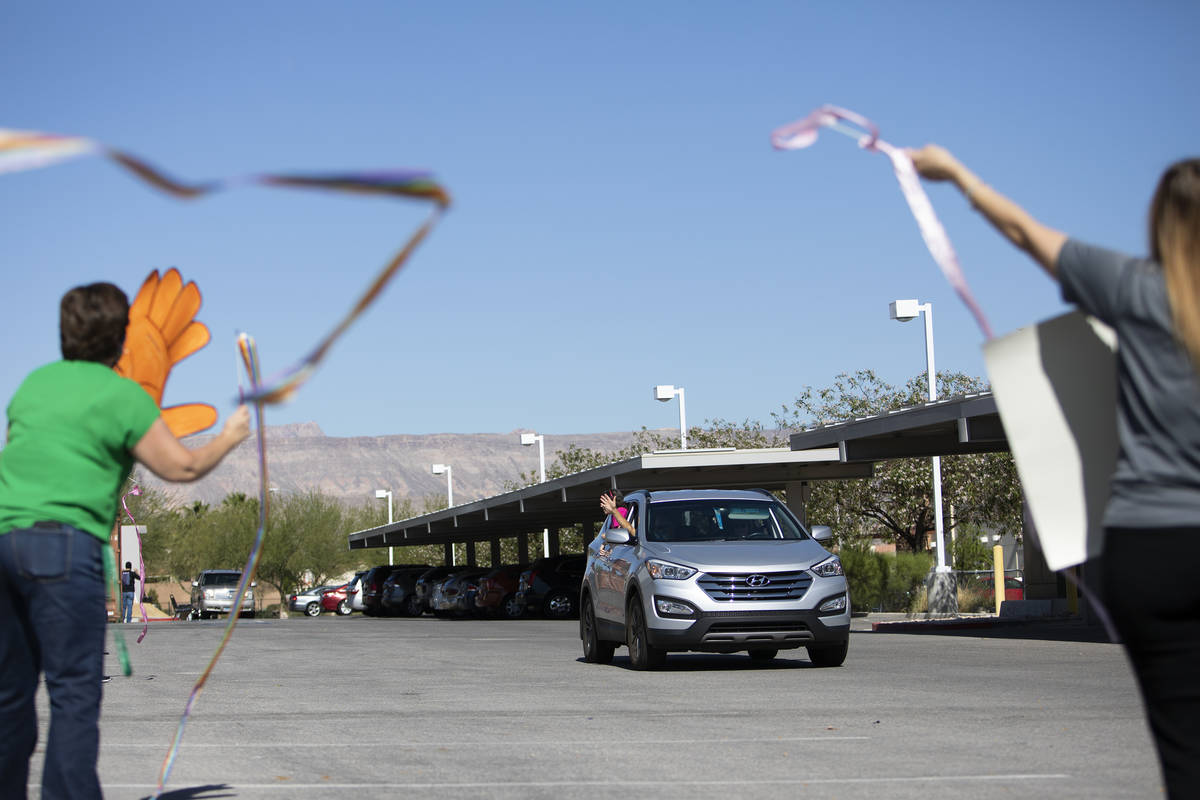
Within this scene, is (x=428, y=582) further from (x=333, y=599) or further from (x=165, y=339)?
(x=165, y=339)

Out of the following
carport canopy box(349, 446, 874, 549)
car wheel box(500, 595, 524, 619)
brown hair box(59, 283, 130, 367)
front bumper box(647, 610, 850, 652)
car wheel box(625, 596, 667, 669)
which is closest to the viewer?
brown hair box(59, 283, 130, 367)

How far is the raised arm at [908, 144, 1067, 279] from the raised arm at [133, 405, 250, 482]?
229 centimetres

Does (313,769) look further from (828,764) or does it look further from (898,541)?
(898,541)

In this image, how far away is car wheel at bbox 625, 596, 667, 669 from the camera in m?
14.8

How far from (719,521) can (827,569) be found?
142 cm

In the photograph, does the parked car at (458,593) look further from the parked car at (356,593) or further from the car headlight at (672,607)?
the car headlight at (672,607)

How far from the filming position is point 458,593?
45000 mm

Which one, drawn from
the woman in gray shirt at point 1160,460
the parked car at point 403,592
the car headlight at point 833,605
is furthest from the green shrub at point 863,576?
the woman in gray shirt at point 1160,460

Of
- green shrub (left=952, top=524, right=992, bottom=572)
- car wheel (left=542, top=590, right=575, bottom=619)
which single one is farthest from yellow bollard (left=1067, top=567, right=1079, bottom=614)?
green shrub (left=952, top=524, right=992, bottom=572)

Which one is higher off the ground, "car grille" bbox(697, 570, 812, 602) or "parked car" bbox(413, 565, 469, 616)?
"car grille" bbox(697, 570, 812, 602)

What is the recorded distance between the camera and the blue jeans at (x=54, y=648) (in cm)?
477

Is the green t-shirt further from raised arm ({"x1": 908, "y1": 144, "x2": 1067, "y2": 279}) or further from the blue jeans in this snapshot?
raised arm ({"x1": 908, "y1": 144, "x2": 1067, "y2": 279})

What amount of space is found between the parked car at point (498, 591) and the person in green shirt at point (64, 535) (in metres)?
36.5

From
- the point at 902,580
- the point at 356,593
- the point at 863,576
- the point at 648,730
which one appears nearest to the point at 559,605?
the point at 863,576
